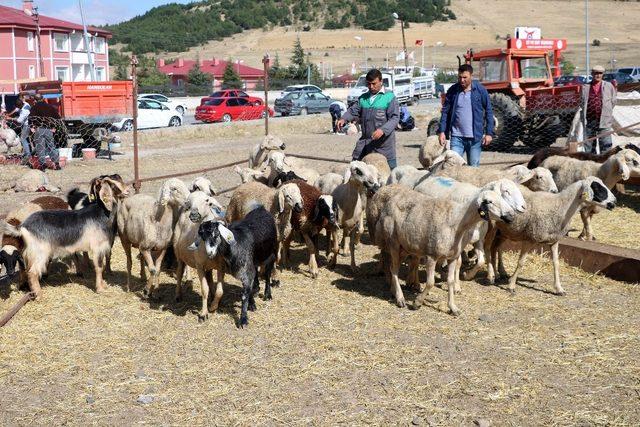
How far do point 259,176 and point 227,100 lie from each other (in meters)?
25.4

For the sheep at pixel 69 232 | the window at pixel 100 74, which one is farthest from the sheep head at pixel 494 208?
the window at pixel 100 74

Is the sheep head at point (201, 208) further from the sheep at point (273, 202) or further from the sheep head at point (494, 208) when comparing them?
the sheep head at point (494, 208)

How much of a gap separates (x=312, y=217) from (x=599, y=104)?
6423 millimetres

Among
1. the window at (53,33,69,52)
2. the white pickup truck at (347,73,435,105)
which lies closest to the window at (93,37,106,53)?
the window at (53,33,69,52)

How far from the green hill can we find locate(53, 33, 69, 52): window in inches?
2060

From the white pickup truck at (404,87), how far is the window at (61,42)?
29.9 m

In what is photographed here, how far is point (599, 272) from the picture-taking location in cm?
792

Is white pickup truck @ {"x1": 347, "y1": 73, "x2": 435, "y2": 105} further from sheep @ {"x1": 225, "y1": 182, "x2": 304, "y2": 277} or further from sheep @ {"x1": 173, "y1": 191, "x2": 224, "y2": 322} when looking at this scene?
sheep @ {"x1": 173, "y1": 191, "x2": 224, "y2": 322}

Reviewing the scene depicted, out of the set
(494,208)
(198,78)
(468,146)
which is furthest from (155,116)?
(198,78)

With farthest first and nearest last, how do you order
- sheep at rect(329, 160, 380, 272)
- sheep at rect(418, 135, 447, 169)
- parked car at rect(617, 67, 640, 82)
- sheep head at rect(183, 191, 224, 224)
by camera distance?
parked car at rect(617, 67, 640, 82) < sheep at rect(418, 135, 447, 169) < sheep at rect(329, 160, 380, 272) < sheep head at rect(183, 191, 224, 224)

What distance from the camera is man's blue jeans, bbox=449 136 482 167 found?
914 centimetres

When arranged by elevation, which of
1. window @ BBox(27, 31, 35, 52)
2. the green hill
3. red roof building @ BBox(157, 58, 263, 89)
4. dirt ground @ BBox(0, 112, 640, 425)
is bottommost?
dirt ground @ BBox(0, 112, 640, 425)

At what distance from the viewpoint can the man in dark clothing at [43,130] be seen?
16.9 meters

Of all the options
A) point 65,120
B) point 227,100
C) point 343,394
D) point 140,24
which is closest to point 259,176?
point 343,394
